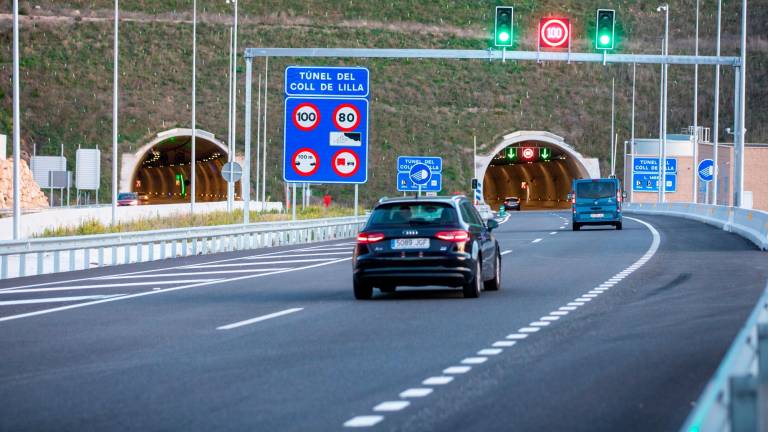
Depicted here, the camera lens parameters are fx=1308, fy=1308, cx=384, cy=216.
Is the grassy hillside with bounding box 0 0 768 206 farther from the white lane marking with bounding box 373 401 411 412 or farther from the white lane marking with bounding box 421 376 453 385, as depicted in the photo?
the white lane marking with bounding box 373 401 411 412

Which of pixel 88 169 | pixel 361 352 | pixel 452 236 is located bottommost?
pixel 361 352

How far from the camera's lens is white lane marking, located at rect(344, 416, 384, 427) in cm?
758

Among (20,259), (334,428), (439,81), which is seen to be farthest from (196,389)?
(439,81)

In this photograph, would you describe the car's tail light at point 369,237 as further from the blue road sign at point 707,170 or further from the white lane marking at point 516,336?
the blue road sign at point 707,170

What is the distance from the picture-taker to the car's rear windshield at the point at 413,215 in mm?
17156

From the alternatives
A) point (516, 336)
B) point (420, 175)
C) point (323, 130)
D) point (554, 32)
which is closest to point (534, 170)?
point (420, 175)

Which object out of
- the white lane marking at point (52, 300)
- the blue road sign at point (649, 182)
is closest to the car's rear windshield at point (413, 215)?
the white lane marking at point (52, 300)

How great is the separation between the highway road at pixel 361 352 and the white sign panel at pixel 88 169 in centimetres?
2634

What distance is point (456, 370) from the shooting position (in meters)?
10.0

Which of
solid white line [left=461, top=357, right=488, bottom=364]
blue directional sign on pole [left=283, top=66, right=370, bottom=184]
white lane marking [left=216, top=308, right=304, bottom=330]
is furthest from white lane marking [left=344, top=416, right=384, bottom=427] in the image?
blue directional sign on pole [left=283, top=66, right=370, bottom=184]

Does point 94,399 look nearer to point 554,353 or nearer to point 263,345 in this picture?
point 263,345

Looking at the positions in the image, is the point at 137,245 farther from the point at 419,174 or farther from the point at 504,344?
the point at 419,174

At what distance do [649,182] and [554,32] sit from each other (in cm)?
4983

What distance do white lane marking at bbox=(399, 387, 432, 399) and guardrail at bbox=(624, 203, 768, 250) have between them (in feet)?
77.5
